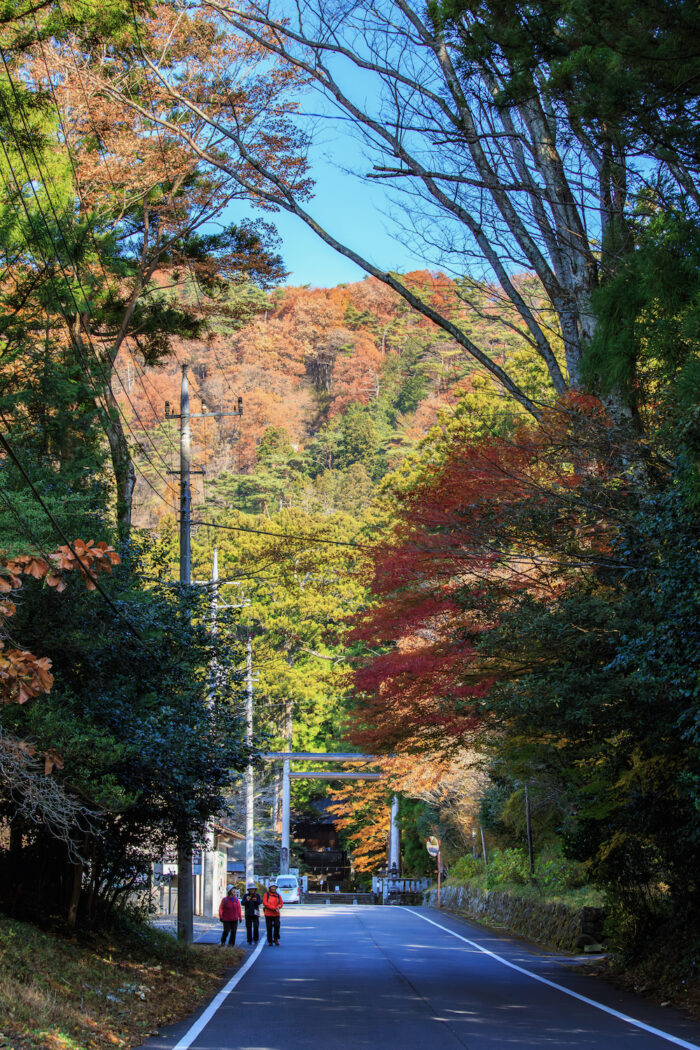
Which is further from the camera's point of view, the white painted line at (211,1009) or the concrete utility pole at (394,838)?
the concrete utility pole at (394,838)

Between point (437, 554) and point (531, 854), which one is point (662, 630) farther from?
point (531, 854)

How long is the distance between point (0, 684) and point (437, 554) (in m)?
7.33

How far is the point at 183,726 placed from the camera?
1494cm

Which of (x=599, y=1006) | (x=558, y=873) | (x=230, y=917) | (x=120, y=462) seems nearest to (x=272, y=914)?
(x=230, y=917)

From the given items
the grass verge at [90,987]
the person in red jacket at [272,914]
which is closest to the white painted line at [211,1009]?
the grass verge at [90,987]

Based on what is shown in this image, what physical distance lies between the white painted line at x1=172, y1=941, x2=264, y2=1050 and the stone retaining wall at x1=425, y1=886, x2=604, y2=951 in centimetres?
663

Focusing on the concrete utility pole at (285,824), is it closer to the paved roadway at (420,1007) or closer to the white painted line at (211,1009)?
the paved roadway at (420,1007)

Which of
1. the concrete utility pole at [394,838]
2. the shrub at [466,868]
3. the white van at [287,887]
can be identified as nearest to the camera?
the shrub at [466,868]

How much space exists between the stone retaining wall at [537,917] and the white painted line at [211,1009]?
663cm

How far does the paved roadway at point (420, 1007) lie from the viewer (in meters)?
9.58

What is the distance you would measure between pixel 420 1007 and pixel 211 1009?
98.4 inches

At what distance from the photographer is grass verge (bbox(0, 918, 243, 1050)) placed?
8734mm

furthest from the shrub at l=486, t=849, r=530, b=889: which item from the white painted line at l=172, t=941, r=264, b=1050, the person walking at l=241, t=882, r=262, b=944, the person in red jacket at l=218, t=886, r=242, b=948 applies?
the white painted line at l=172, t=941, r=264, b=1050

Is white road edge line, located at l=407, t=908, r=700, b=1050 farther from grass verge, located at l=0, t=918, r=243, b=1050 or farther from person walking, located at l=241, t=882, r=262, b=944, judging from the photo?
person walking, located at l=241, t=882, r=262, b=944
